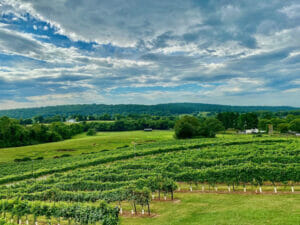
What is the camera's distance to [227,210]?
20.6 meters

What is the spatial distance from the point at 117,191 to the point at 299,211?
1851 centimetres

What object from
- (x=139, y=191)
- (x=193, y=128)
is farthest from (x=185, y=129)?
(x=139, y=191)

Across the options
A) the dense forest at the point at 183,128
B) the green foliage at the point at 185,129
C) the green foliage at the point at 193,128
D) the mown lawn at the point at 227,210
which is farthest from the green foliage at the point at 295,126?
the mown lawn at the point at 227,210

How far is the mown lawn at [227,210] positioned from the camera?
18125mm

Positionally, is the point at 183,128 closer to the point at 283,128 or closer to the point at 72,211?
the point at 283,128

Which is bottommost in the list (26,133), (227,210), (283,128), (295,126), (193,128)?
(26,133)

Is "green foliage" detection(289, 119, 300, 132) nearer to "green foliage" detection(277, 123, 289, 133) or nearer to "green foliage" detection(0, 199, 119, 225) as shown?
"green foliage" detection(277, 123, 289, 133)

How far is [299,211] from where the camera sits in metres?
19.0

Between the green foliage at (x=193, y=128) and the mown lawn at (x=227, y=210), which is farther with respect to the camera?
the green foliage at (x=193, y=128)

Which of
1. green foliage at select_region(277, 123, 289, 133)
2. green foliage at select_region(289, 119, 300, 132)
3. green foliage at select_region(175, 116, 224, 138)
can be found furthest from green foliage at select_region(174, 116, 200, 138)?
green foliage at select_region(289, 119, 300, 132)

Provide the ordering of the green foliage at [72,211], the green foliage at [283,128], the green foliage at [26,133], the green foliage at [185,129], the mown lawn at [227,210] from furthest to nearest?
the green foliage at [283,128] → the green foliage at [26,133] → the green foliage at [185,129] → the green foliage at [72,211] → the mown lawn at [227,210]

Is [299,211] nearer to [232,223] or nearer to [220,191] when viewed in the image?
[232,223]

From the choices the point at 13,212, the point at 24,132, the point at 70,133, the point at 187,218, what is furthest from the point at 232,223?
the point at 70,133

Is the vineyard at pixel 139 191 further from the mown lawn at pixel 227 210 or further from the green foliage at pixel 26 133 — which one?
the green foliage at pixel 26 133
